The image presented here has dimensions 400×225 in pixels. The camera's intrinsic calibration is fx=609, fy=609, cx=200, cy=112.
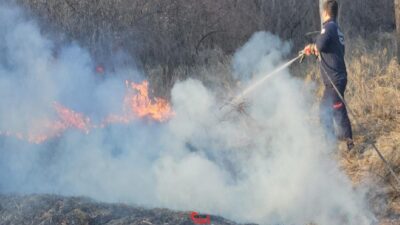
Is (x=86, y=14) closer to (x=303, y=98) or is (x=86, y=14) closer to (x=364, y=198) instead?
(x=303, y=98)

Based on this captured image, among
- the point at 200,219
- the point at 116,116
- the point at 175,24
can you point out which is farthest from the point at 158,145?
the point at 175,24

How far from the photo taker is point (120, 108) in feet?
33.6

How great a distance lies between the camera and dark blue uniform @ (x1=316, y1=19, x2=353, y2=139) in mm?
→ 8609

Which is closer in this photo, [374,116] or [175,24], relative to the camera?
[374,116]

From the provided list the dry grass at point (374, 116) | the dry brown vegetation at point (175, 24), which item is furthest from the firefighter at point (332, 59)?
the dry brown vegetation at point (175, 24)

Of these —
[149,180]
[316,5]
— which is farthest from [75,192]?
[316,5]

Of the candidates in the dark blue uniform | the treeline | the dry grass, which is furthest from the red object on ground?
the treeline

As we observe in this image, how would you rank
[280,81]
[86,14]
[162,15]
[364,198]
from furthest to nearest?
[162,15] < [86,14] < [280,81] < [364,198]

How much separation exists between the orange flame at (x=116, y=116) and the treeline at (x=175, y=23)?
4473 mm

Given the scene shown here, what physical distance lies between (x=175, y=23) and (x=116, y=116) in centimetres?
711

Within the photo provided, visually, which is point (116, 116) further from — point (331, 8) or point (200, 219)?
point (200, 219)

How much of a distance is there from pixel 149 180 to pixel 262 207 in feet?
6.39

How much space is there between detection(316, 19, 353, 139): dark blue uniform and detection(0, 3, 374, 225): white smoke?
42 centimetres

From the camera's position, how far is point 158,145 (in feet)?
32.0
